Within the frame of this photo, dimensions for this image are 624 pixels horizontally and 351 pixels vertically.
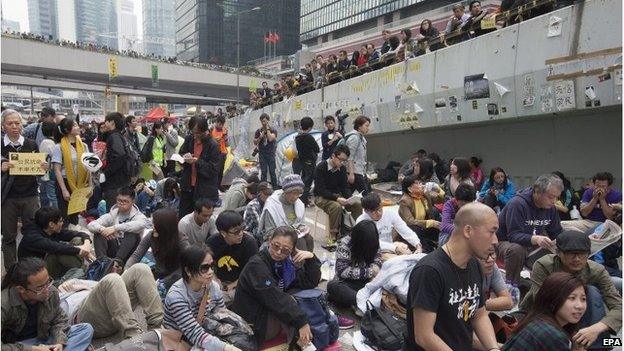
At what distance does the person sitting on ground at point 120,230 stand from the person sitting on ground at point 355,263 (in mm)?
2145

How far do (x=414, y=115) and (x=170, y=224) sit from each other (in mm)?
8395

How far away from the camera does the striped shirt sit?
3.50 meters

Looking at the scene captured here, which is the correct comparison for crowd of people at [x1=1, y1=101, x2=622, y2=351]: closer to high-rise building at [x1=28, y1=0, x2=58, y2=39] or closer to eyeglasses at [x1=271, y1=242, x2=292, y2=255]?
eyeglasses at [x1=271, y1=242, x2=292, y2=255]

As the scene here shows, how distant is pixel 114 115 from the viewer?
6543 millimetres

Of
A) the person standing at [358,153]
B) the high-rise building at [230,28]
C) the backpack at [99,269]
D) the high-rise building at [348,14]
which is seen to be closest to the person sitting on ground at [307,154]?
the person standing at [358,153]

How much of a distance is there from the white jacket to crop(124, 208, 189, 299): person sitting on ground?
1781mm

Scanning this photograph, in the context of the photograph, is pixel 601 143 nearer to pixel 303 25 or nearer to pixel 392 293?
pixel 392 293

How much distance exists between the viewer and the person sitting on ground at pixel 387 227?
17.8ft

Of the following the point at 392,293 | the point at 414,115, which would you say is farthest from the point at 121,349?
the point at 414,115

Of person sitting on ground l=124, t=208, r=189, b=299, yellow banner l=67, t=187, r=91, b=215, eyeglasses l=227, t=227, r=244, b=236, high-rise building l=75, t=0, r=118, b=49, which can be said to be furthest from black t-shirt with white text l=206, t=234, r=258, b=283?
high-rise building l=75, t=0, r=118, b=49

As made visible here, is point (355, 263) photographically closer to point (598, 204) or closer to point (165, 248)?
point (165, 248)

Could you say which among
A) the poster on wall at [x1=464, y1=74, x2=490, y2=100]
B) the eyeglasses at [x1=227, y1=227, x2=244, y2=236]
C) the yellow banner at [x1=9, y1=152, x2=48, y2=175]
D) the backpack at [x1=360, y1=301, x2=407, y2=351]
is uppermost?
the poster on wall at [x1=464, y1=74, x2=490, y2=100]

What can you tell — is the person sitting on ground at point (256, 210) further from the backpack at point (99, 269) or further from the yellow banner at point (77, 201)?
the yellow banner at point (77, 201)

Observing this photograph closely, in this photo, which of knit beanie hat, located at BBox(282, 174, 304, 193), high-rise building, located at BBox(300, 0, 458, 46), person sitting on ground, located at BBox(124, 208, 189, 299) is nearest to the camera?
person sitting on ground, located at BBox(124, 208, 189, 299)
